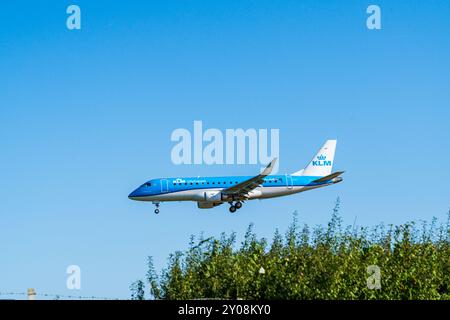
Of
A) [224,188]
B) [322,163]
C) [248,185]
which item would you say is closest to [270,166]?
[248,185]

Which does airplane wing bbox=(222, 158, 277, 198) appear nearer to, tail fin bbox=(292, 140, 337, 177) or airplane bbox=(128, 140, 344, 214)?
airplane bbox=(128, 140, 344, 214)

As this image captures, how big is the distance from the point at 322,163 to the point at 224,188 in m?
20.5

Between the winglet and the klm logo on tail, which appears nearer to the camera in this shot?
the winglet

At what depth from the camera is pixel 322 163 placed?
347ft

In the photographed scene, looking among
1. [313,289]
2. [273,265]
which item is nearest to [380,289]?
[313,289]

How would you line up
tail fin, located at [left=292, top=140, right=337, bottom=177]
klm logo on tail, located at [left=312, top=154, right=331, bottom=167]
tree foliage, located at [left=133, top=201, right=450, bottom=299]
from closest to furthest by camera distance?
tree foliage, located at [left=133, top=201, right=450, bottom=299]
tail fin, located at [left=292, top=140, right=337, bottom=177]
klm logo on tail, located at [left=312, top=154, right=331, bottom=167]

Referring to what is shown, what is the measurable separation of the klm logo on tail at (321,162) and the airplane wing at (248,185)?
18.5 meters

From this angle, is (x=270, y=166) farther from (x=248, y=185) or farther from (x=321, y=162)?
(x=321, y=162)

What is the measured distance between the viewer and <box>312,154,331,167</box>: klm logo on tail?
105 metres

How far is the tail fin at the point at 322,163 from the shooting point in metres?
103

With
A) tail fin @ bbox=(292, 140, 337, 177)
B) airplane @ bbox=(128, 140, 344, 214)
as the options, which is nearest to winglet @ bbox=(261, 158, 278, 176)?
airplane @ bbox=(128, 140, 344, 214)
